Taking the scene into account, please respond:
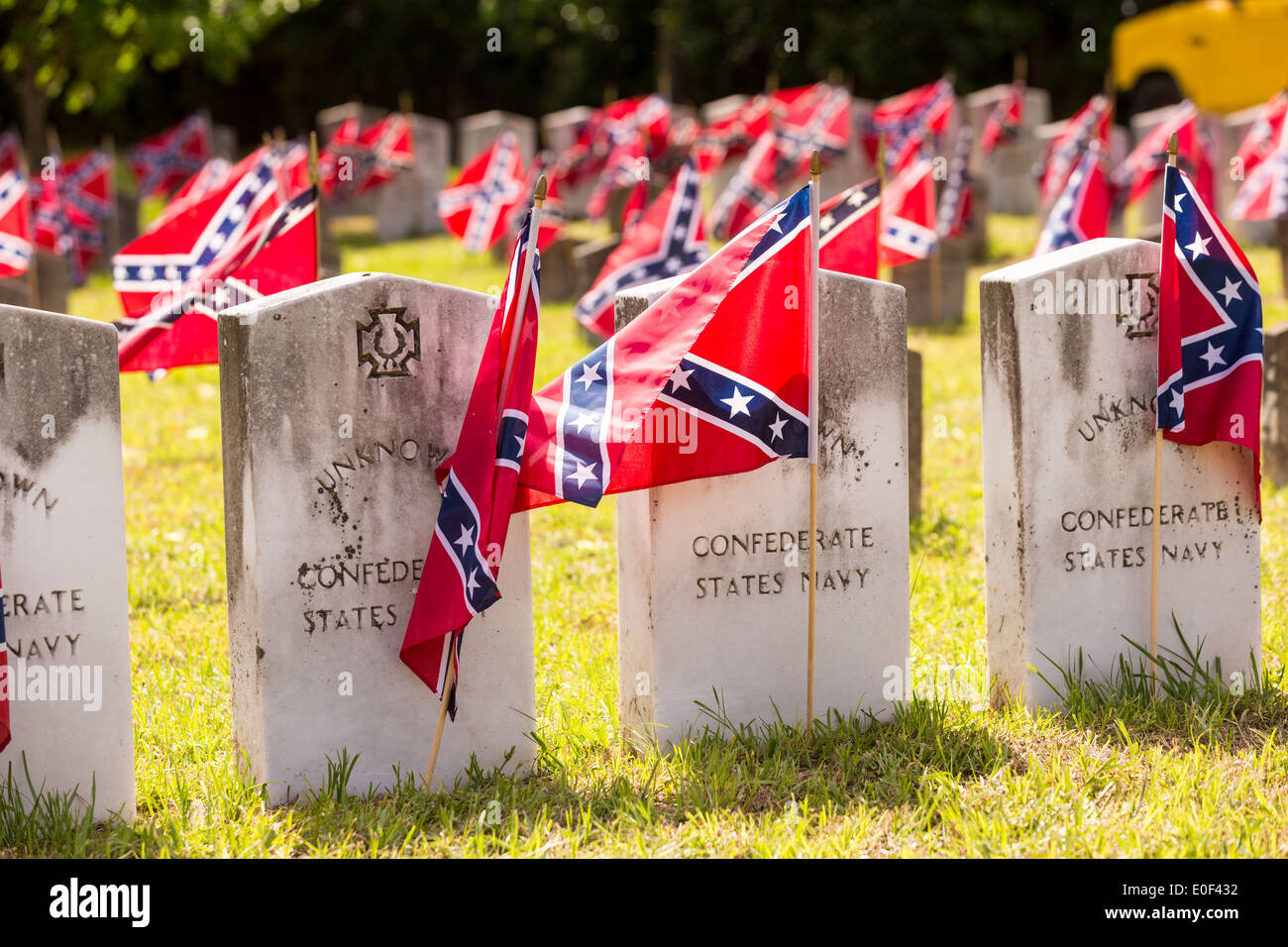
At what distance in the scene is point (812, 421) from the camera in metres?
4.80

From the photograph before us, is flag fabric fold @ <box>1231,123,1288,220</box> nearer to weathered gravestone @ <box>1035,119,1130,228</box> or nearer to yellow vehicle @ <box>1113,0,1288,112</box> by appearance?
weathered gravestone @ <box>1035,119,1130,228</box>

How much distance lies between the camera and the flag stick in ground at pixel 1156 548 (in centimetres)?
513

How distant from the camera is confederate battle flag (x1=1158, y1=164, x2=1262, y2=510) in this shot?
5078 mm

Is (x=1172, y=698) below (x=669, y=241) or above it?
below

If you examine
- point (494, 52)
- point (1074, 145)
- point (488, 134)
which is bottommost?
point (1074, 145)

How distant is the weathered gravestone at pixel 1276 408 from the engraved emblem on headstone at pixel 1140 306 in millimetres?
2804

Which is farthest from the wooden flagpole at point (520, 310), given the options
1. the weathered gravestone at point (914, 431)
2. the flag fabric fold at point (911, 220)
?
the flag fabric fold at point (911, 220)

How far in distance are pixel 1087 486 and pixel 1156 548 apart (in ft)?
1.13

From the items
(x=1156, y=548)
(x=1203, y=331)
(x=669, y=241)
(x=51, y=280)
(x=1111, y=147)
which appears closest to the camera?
(x=1203, y=331)

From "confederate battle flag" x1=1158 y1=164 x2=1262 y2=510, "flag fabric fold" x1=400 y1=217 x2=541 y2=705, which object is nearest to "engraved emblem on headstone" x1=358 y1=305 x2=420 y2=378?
"flag fabric fold" x1=400 y1=217 x2=541 y2=705

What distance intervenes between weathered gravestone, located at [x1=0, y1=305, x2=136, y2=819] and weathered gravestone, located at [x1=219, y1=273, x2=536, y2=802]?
13.8 inches

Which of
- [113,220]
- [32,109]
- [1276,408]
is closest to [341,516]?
[1276,408]

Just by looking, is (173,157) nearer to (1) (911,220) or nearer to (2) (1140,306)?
(1) (911,220)

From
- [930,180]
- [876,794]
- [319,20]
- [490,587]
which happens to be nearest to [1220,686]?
[876,794]
